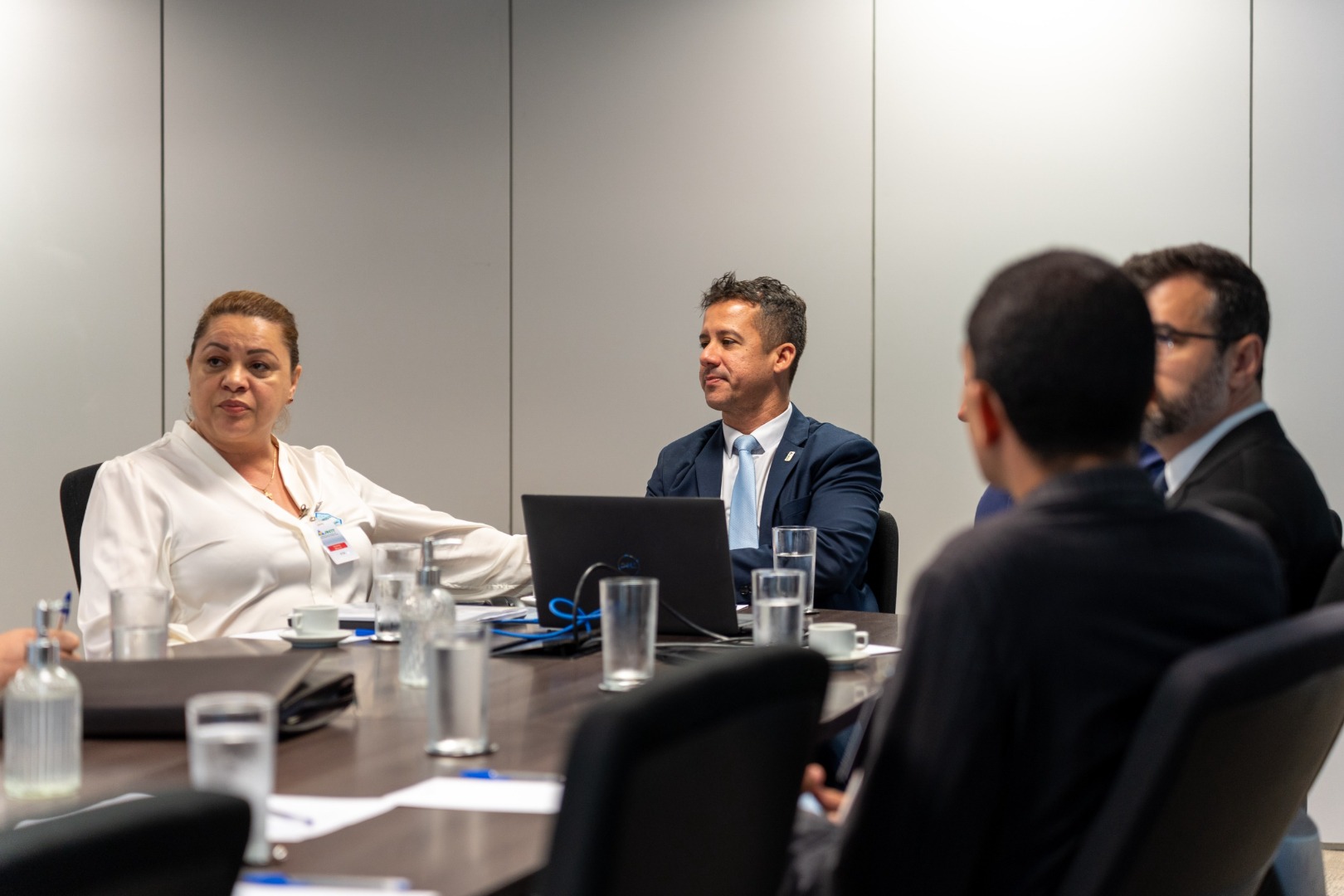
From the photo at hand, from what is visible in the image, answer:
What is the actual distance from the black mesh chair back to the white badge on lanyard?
83.5 inches

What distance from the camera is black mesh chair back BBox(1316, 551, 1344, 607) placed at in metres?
1.77

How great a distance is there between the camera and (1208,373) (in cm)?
212

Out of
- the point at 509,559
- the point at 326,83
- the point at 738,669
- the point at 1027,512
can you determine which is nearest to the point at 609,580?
the point at 1027,512

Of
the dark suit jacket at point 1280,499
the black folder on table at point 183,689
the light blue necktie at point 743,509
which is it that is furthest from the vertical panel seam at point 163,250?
the dark suit jacket at point 1280,499

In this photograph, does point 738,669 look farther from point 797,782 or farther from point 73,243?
point 73,243

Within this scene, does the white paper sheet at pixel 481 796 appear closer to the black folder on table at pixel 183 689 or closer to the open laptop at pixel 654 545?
the black folder on table at pixel 183 689

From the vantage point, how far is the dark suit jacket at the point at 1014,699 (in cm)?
117

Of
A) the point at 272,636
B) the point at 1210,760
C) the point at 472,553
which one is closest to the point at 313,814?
the point at 1210,760

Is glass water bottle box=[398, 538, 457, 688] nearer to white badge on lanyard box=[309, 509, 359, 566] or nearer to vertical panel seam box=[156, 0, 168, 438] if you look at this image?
white badge on lanyard box=[309, 509, 359, 566]

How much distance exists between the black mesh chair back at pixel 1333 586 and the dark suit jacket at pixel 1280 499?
73mm

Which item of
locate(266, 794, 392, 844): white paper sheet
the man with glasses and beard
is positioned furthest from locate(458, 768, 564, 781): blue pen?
Result: the man with glasses and beard

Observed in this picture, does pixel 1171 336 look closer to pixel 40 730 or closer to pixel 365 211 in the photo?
pixel 40 730

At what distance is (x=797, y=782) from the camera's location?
1129 millimetres

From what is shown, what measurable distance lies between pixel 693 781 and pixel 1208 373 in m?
1.50
